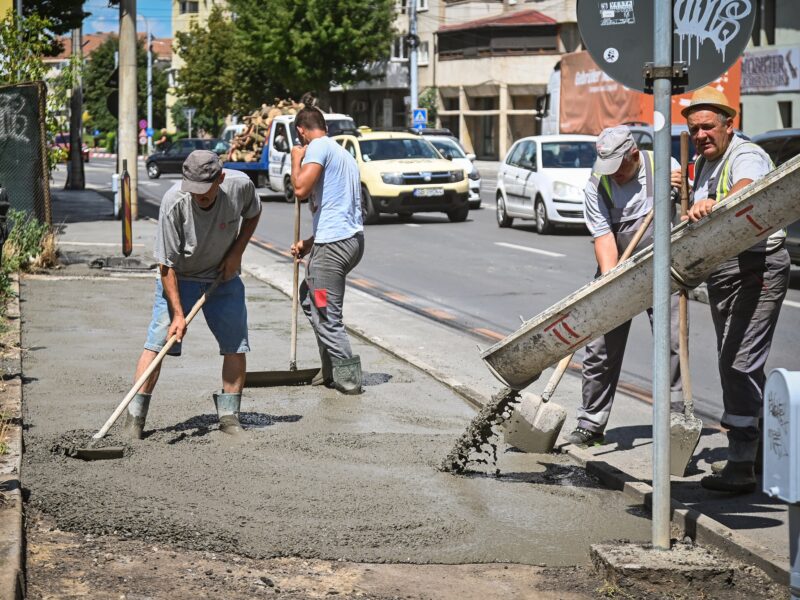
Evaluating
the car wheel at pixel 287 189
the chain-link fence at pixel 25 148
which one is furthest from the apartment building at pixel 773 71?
the chain-link fence at pixel 25 148

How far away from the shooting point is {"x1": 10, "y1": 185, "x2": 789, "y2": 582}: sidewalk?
17.9 feet

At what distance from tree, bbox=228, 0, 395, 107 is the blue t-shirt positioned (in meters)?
55.5

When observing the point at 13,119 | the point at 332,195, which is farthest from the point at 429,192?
the point at 332,195

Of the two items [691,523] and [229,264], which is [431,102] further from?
[691,523]

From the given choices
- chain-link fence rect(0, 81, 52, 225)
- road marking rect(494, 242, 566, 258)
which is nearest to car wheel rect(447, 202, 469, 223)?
road marking rect(494, 242, 566, 258)

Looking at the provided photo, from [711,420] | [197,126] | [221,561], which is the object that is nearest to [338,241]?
[711,420]

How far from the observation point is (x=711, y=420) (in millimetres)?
8117

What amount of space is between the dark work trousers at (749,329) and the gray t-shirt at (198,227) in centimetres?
257

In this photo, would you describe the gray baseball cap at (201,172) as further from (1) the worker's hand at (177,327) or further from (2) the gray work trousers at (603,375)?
(2) the gray work trousers at (603,375)

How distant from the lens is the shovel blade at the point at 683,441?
6.29 m

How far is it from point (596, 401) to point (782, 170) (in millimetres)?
2385

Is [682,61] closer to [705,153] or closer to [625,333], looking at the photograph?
[705,153]

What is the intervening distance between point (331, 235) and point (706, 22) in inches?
154

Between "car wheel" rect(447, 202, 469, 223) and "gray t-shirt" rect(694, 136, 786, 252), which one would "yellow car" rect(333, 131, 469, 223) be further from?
"gray t-shirt" rect(694, 136, 786, 252)
